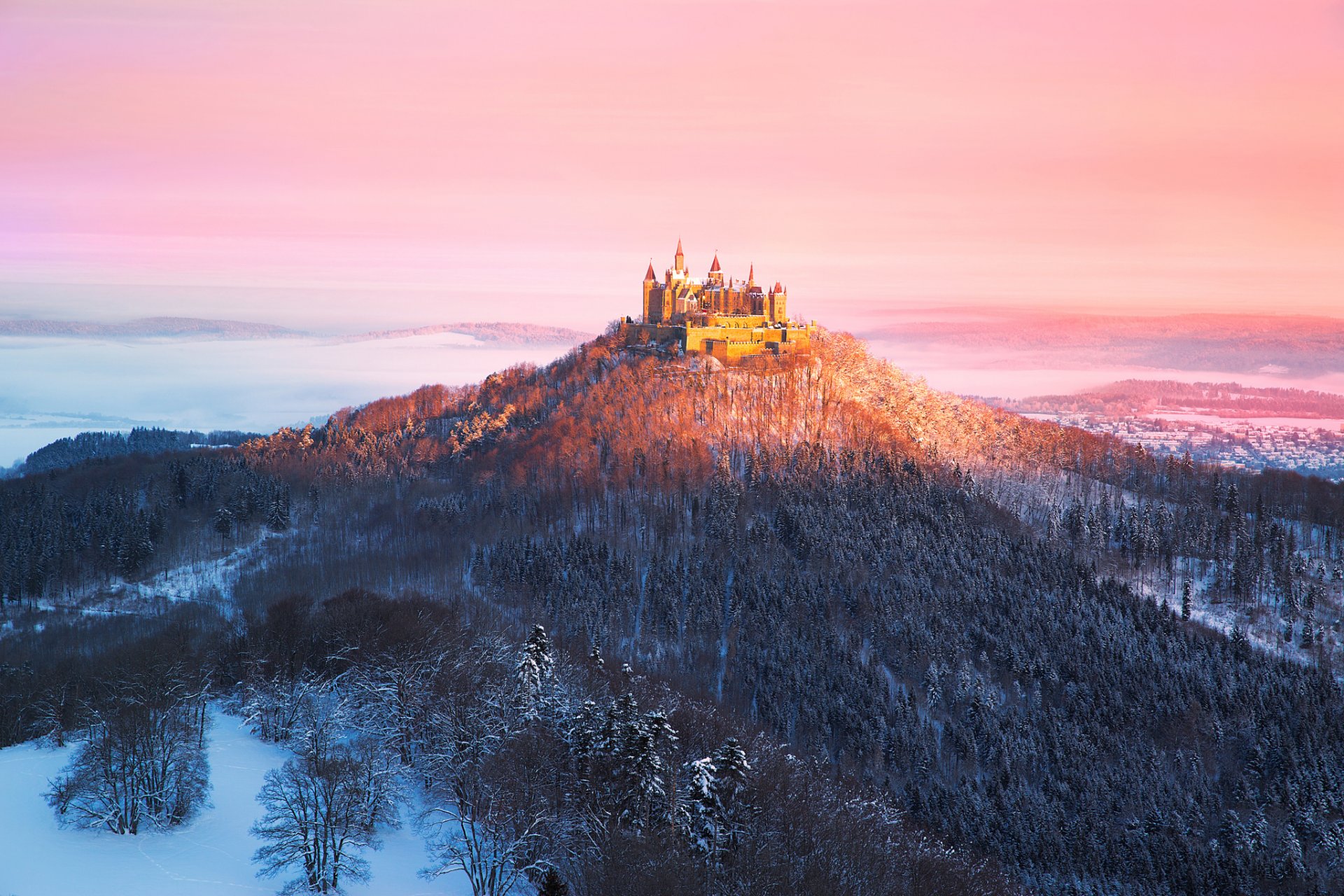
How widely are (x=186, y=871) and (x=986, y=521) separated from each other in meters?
93.5

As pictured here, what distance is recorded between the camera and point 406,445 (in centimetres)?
14988

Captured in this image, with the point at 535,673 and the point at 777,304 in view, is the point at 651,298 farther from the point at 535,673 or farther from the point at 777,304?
the point at 535,673

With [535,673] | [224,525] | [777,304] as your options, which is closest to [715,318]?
[777,304]

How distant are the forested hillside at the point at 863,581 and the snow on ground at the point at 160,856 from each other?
8335mm

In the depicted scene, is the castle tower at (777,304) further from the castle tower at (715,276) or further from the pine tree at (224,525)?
the pine tree at (224,525)

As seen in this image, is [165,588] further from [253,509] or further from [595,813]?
[595,813]

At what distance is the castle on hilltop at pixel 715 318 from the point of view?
454 ft

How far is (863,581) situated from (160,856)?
74852 mm

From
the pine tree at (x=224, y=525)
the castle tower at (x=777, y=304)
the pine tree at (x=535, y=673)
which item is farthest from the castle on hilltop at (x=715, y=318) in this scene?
the pine tree at (x=535, y=673)

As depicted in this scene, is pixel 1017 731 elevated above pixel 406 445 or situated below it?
below

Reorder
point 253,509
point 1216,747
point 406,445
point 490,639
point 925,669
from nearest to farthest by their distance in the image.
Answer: point 490,639 < point 1216,747 < point 925,669 < point 253,509 < point 406,445

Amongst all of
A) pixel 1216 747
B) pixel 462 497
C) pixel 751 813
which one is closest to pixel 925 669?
pixel 1216 747

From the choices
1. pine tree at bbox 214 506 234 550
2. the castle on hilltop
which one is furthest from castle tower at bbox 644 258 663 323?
pine tree at bbox 214 506 234 550

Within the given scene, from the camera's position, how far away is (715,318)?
14062 centimetres
